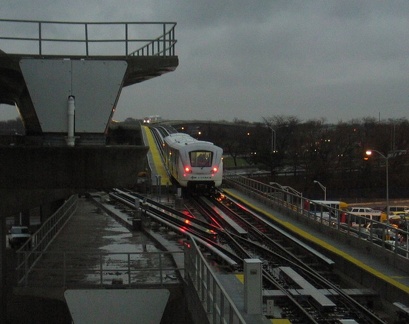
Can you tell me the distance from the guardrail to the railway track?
4.42 feet

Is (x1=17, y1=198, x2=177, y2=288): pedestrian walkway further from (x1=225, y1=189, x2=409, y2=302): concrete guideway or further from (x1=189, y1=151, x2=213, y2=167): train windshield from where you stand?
(x1=189, y1=151, x2=213, y2=167): train windshield

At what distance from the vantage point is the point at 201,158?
3105 centimetres

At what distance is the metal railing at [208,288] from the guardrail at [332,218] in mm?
5182

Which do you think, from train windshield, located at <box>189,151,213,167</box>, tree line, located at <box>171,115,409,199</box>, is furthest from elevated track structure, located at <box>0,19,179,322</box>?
tree line, located at <box>171,115,409,199</box>

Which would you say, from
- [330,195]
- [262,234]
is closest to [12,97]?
[262,234]

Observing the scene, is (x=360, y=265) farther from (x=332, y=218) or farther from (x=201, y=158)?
(x=201, y=158)

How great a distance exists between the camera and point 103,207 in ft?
100

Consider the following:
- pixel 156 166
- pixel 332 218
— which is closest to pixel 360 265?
pixel 332 218

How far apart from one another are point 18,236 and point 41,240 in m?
17.4

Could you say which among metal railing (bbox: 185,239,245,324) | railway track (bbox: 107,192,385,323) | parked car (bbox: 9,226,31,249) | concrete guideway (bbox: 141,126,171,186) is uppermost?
concrete guideway (bbox: 141,126,171,186)

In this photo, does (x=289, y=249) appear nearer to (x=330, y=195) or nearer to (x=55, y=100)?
(x=55, y=100)

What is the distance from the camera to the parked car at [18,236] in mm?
32178

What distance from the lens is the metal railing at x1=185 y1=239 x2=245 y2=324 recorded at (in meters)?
8.89

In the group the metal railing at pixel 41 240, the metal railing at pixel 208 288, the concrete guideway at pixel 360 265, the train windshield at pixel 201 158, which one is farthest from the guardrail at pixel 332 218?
the metal railing at pixel 41 240
